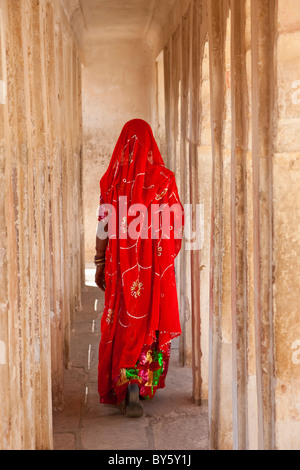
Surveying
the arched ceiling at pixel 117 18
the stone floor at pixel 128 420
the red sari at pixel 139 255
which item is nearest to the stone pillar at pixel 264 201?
the stone floor at pixel 128 420

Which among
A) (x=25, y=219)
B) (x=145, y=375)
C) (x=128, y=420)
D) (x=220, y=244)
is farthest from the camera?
(x=145, y=375)

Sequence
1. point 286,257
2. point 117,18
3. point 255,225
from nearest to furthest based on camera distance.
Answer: point 286,257
point 255,225
point 117,18

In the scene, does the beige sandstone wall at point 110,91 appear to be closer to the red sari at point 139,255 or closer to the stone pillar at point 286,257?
the red sari at point 139,255

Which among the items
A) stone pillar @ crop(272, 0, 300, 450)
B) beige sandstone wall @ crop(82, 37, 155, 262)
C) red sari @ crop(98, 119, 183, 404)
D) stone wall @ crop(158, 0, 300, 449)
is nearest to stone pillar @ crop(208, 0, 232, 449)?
stone wall @ crop(158, 0, 300, 449)

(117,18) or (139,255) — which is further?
(117,18)

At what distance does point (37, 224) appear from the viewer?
3793 mm

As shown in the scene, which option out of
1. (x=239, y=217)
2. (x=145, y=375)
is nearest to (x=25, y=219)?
(x=239, y=217)

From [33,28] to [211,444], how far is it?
106 inches

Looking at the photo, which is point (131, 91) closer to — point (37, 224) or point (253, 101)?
point (37, 224)

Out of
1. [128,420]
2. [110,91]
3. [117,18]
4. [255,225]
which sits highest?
[117,18]

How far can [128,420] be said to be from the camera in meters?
4.65

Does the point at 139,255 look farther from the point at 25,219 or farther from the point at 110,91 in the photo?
the point at 110,91

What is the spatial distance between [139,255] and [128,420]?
3.81 ft

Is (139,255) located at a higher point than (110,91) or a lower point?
lower
